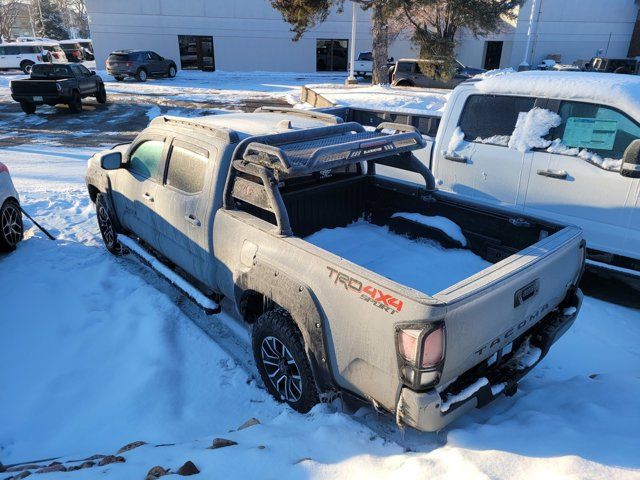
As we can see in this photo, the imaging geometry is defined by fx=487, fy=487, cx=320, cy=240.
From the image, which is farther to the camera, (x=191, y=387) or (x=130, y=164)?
(x=130, y=164)

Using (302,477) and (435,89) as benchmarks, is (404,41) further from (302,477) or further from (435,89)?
(302,477)

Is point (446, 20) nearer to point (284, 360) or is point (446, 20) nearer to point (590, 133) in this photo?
point (590, 133)

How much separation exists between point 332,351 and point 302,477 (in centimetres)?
70

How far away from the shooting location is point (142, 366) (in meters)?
3.96

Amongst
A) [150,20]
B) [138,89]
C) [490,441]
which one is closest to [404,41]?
[150,20]

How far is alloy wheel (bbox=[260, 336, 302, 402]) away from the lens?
11.1 ft

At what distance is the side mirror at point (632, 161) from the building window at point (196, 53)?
3573 centimetres

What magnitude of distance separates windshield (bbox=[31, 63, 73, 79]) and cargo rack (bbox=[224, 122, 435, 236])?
16473 millimetres

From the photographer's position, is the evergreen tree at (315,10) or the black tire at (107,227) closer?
the black tire at (107,227)

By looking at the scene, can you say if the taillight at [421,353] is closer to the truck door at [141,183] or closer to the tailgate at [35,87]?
the truck door at [141,183]

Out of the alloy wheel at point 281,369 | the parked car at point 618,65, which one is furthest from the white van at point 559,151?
the parked car at point 618,65

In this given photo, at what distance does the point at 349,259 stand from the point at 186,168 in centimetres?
163

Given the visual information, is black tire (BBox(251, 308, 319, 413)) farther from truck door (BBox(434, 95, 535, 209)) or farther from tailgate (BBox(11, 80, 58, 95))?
tailgate (BBox(11, 80, 58, 95))

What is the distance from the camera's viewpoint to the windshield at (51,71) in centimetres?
1712
